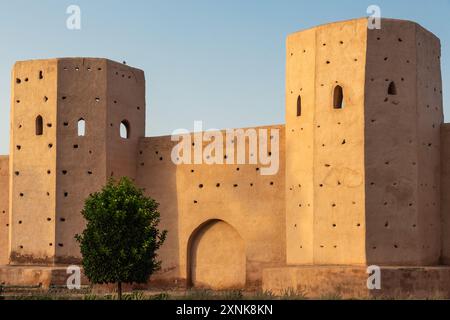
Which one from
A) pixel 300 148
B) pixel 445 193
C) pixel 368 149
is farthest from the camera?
pixel 300 148

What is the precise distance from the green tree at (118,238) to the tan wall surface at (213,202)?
4.40 meters

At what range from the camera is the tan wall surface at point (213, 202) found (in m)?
24.6

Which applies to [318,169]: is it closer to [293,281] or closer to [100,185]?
[293,281]

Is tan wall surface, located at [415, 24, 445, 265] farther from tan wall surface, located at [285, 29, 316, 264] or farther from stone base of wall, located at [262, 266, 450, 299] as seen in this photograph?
tan wall surface, located at [285, 29, 316, 264]

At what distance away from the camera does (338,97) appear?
22.6 metres

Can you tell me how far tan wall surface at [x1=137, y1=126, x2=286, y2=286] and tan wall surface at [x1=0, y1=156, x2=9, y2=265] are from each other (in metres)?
4.76

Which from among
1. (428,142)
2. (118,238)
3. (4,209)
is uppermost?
(428,142)

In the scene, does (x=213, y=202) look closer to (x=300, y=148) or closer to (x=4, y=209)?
(x=300, y=148)

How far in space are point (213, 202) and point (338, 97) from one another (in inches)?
204

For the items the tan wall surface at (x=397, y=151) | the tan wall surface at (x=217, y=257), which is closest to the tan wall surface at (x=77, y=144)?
the tan wall surface at (x=217, y=257)

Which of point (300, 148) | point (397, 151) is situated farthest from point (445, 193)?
point (300, 148)

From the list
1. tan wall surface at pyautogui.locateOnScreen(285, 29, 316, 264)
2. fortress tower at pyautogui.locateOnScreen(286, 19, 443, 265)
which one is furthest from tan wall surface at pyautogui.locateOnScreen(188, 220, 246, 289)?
fortress tower at pyautogui.locateOnScreen(286, 19, 443, 265)

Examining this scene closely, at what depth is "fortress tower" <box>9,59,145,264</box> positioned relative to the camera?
83.7ft

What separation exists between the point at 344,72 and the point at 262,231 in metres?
5.20
